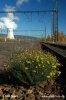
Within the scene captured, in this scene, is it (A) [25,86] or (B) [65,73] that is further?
(B) [65,73]

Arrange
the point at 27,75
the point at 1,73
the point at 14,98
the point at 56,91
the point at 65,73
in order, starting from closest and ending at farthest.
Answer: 1. the point at 14,98
2. the point at 56,91
3. the point at 27,75
4. the point at 65,73
5. the point at 1,73

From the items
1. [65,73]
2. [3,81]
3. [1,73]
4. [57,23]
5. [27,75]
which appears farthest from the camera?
[57,23]

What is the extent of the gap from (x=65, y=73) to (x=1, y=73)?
1591mm

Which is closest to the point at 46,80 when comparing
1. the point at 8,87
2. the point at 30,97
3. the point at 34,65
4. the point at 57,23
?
the point at 34,65

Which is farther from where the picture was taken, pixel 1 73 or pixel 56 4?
pixel 56 4

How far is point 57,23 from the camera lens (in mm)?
47156

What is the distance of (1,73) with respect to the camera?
7.45m

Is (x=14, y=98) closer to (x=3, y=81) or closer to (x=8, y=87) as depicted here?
(x=8, y=87)

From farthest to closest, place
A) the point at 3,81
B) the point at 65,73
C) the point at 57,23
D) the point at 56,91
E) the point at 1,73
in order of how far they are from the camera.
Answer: the point at 57,23
the point at 1,73
the point at 65,73
the point at 3,81
the point at 56,91

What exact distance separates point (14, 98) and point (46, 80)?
4.36ft

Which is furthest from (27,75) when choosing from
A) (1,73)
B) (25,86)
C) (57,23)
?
(57,23)

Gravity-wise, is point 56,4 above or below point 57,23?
above

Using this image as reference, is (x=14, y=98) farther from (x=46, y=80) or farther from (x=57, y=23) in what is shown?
(x=57, y=23)

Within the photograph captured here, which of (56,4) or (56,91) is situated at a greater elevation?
(56,4)
